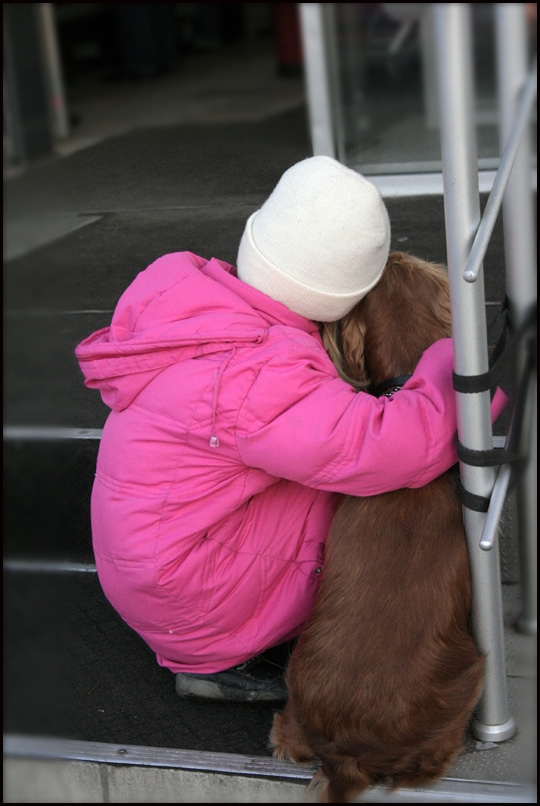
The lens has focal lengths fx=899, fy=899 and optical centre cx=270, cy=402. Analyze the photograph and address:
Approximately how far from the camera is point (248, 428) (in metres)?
1.54

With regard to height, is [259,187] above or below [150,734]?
above

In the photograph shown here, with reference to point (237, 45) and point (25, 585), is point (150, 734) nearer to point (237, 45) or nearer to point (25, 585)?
point (25, 585)

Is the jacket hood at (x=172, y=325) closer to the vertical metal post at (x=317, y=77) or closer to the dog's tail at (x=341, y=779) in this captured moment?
the vertical metal post at (x=317, y=77)

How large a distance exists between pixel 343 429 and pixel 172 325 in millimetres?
382

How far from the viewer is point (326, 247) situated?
63.1 inches

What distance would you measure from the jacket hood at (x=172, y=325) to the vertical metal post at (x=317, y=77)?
0.44 metres

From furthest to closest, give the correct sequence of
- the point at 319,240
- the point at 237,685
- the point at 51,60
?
the point at 237,685 → the point at 319,240 → the point at 51,60

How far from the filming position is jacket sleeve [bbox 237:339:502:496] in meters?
1.49

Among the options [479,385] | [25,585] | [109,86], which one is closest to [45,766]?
[25,585]

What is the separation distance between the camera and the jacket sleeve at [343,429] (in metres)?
1.49

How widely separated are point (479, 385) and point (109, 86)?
73 centimetres

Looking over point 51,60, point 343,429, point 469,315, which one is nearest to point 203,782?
point 343,429

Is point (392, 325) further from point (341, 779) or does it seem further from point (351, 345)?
point (341, 779)

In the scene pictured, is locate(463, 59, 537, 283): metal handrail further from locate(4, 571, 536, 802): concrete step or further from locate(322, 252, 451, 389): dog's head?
locate(4, 571, 536, 802): concrete step
